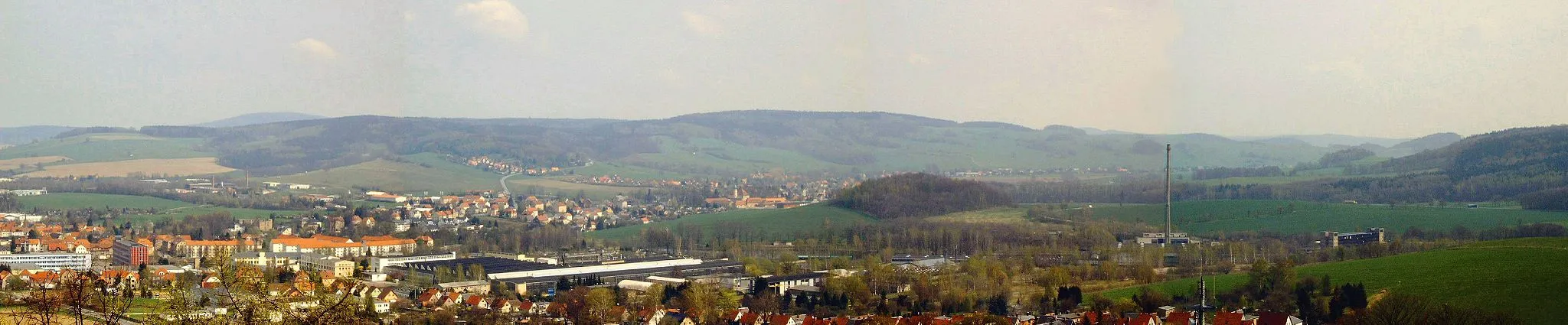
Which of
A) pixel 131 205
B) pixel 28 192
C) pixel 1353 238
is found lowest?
pixel 131 205

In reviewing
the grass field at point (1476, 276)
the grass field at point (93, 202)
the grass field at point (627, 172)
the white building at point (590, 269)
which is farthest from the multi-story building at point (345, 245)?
the grass field at point (627, 172)

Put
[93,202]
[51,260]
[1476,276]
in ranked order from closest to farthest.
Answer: [1476,276], [51,260], [93,202]

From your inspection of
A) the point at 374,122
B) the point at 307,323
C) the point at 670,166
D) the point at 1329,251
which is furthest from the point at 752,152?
the point at 307,323

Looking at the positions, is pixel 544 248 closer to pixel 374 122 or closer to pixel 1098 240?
pixel 1098 240

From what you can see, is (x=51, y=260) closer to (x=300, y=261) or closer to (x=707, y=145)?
(x=300, y=261)

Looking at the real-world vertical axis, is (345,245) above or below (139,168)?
below

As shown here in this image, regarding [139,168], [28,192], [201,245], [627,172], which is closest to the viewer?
[201,245]

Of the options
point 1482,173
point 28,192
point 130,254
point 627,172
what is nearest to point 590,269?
point 130,254
